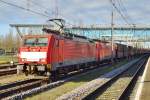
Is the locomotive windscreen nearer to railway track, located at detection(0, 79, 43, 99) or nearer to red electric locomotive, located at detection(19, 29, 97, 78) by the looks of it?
red electric locomotive, located at detection(19, 29, 97, 78)

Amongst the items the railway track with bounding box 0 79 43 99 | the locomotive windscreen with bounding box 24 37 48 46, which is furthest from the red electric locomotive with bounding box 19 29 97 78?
the railway track with bounding box 0 79 43 99

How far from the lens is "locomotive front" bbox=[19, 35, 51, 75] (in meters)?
22.4

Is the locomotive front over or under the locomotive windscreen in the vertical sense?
under

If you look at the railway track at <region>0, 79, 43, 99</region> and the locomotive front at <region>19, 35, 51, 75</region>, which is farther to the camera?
the locomotive front at <region>19, 35, 51, 75</region>

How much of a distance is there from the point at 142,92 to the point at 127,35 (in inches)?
3197

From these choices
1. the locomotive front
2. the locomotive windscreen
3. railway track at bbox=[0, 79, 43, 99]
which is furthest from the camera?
the locomotive windscreen

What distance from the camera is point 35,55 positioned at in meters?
22.7

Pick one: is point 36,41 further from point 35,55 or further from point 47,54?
point 47,54

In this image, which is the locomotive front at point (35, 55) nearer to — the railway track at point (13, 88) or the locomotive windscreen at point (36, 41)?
the locomotive windscreen at point (36, 41)

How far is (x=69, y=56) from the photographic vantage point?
27.6 metres

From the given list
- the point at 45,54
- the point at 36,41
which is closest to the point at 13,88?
the point at 45,54

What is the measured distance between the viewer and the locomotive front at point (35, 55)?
22.4 m

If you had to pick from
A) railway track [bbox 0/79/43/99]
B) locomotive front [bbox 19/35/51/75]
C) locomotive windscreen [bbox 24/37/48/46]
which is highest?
locomotive windscreen [bbox 24/37/48/46]

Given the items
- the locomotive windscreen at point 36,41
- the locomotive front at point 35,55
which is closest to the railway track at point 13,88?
the locomotive front at point 35,55
